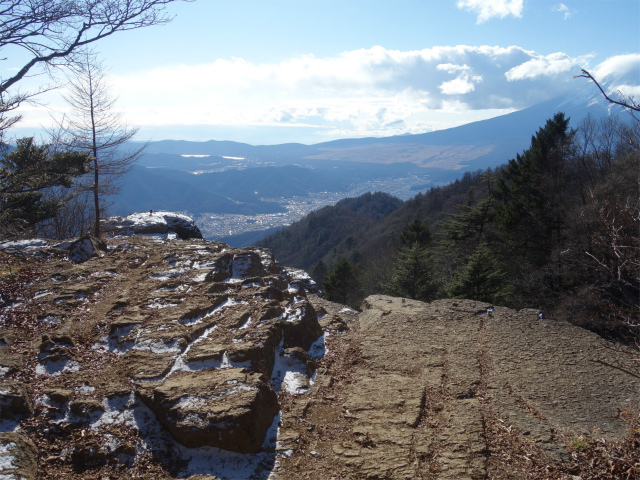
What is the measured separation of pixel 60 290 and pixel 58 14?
5296 millimetres

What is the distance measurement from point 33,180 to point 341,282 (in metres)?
25.5

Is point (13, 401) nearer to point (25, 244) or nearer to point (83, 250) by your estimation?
point (83, 250)

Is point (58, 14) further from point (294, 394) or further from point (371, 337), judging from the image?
point (371, 337)

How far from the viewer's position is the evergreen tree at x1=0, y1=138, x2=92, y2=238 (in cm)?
876

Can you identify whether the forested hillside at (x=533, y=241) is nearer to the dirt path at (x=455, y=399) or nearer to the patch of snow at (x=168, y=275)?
the dirt path at (x=455, y=399)

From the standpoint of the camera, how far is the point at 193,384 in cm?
504

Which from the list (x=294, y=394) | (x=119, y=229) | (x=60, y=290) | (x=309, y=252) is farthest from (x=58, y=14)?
(x=309, y=252)

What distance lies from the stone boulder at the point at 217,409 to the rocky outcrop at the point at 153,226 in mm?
12407

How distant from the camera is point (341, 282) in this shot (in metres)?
32.2

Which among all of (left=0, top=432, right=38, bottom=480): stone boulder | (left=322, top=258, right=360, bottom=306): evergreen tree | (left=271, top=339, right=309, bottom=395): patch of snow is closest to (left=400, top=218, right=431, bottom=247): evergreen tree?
(left=322, top=258, right=360, bottom=306): evergreen tree

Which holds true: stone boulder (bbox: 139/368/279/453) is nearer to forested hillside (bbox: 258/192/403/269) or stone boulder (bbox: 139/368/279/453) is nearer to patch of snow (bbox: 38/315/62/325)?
patch of snow (bbox: 38/315/62/325)

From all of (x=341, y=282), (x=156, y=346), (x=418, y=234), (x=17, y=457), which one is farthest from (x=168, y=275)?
(x=418, y=234)

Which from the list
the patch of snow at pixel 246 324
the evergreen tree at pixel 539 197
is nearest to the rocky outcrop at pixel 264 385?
the patch of snow at pixel 246 324

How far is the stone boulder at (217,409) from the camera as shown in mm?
4398
